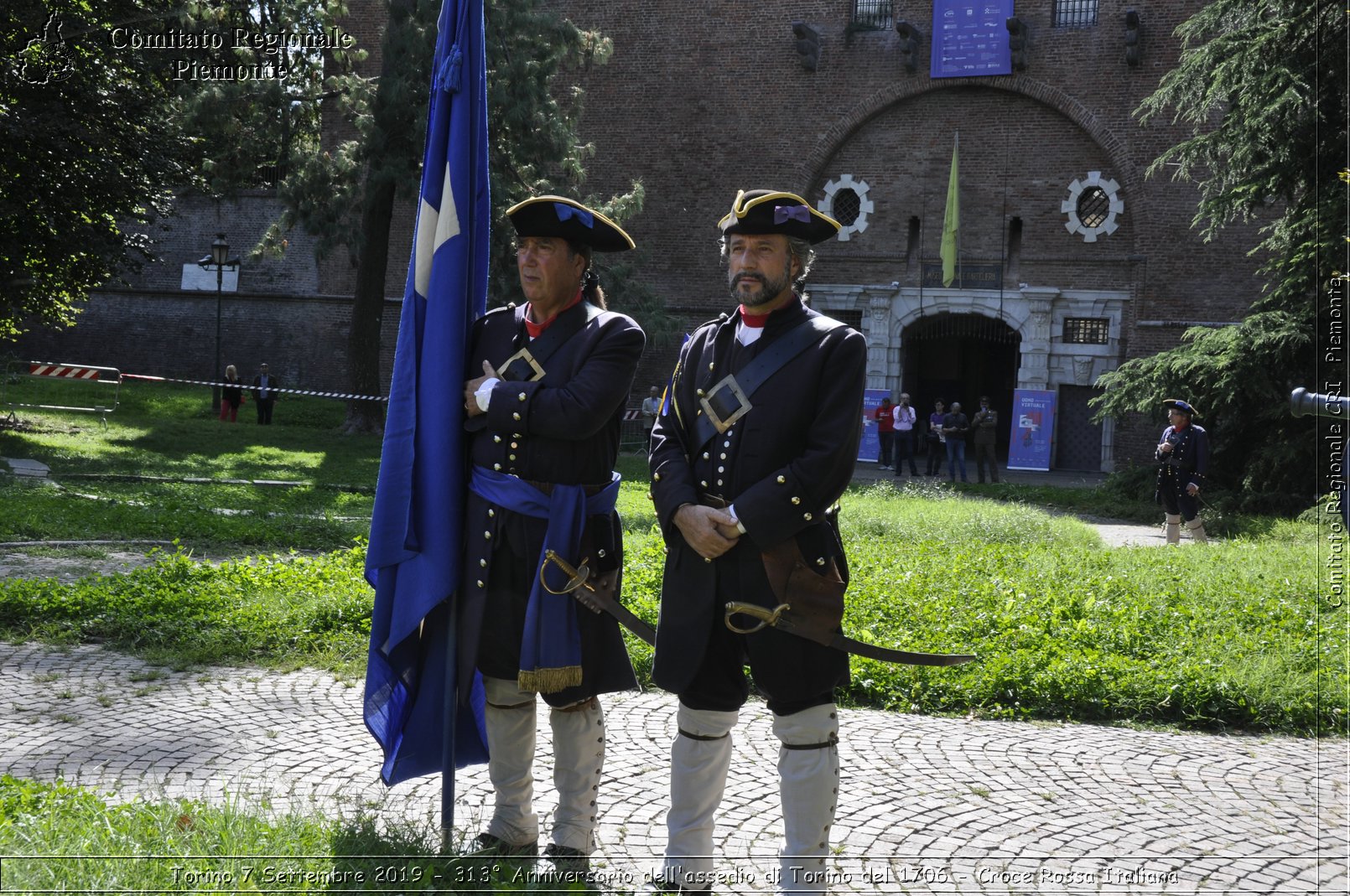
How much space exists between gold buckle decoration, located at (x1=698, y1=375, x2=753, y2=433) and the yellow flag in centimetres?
2399

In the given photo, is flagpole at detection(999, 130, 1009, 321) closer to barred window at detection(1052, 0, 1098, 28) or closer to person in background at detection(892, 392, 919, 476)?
barred window at detection(1052, 0, 1098, 28)

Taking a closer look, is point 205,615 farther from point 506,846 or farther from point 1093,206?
point 1093,206

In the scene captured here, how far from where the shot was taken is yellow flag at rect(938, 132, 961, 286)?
26.4m

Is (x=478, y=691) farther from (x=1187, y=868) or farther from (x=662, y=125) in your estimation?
(x=662, y=125)

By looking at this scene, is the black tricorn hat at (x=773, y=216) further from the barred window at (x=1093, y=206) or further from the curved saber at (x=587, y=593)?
the barred window at (x=1093, y=206)

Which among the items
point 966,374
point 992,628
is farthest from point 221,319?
point 992,628

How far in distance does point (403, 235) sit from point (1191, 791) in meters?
28.1

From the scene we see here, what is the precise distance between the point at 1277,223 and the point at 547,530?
57.4 ft

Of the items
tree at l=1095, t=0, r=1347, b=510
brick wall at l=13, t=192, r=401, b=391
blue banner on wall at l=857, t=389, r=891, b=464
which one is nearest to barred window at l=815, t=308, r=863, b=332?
blue banner on wall at l=857, t=389, r=891, b=464

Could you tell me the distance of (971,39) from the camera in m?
26.2

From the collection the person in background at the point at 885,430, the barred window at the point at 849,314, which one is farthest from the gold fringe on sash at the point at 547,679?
the barred window at the point at 849,314

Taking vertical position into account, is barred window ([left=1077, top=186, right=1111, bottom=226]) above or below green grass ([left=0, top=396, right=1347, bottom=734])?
above

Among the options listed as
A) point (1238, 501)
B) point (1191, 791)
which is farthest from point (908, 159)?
point (1191, 791)

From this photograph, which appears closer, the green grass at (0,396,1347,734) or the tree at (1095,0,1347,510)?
the green grass at (0,396,1347,734)
